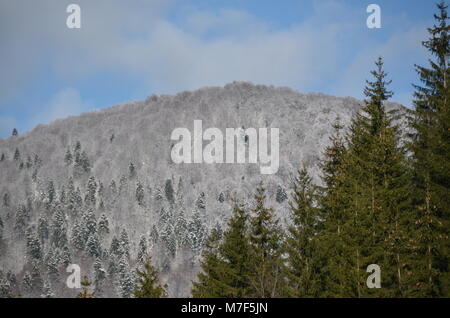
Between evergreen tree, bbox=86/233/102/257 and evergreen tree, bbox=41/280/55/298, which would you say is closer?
evergreen tree, bbox=41/280/55/298

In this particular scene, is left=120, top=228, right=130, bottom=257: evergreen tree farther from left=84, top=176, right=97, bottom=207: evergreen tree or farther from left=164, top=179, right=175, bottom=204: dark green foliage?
left=164, top=179, right=175, bottom=204: dark green foliage

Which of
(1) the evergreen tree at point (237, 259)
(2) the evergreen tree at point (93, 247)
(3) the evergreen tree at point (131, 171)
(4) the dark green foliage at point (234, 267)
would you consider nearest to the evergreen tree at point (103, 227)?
(2) the evergreen tree at point (93, 247)

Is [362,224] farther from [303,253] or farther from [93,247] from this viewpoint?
[93,247]

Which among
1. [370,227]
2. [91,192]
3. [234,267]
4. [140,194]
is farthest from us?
[140,194]

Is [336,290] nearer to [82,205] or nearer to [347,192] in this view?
[347,192]

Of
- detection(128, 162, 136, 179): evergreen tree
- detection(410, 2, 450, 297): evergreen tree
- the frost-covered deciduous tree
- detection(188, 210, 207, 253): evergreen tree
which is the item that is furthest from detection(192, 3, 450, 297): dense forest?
detection(128, 162, 136, 179): evergreen tree

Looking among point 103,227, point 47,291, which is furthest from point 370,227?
point 103,227

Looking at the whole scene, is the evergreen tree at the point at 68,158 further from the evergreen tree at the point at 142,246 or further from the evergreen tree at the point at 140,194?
the evergreen tree at the point at 142,246

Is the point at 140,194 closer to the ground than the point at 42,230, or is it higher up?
higher up

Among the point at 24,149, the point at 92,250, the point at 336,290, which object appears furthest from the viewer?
the point at 24,149

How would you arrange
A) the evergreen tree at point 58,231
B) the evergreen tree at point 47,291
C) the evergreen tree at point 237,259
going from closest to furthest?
1. the evergreen tree at point 237,259
2. the evergreen tree at point 47,291
3. the evergreen tree at point 58,231
